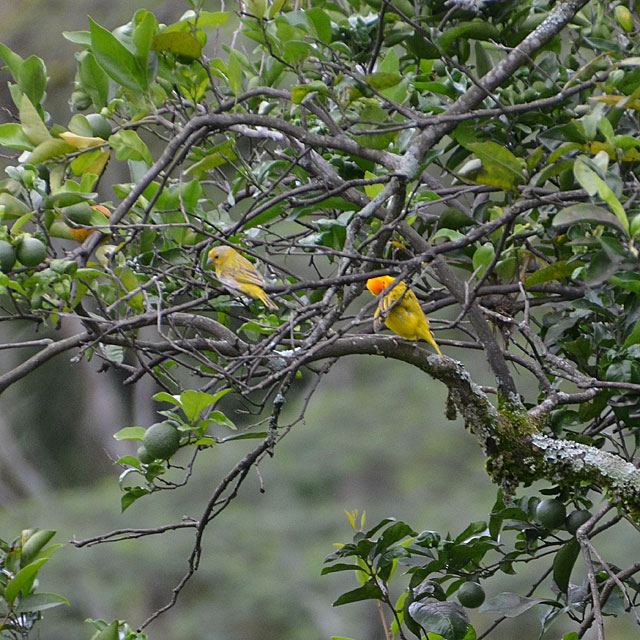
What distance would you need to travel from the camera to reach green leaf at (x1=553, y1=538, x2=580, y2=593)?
4.78ft

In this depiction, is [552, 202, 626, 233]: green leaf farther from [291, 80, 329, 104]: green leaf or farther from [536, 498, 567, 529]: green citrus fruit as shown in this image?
[536, 498, 567, 529]: green citrus fruit

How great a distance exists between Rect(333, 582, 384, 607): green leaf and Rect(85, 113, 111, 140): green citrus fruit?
3.38 ft

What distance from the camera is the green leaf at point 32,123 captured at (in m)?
1.40

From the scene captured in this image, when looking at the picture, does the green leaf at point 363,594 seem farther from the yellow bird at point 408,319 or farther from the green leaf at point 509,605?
the yellow bird at point 408,319

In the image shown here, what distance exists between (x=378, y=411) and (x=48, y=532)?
4.01 m

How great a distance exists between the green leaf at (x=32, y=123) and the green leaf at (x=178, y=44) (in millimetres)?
256

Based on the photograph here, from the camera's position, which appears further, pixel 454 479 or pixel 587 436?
pixel 454 479

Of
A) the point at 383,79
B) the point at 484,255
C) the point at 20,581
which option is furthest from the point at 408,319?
the point at 20,581

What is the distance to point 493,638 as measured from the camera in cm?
531

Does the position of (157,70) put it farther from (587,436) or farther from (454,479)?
(454,479)

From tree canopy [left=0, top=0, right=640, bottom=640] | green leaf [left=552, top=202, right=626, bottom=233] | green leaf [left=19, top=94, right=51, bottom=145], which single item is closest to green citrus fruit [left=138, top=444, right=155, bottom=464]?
tree canopy [left=0, top=0, right=640, bottom=640]

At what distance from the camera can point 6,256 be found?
1372 mm

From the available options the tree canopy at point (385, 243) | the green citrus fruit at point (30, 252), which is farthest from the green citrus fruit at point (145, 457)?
the green citrus fruit at point (30, 252)

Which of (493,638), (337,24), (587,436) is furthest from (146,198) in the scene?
(493,638)
